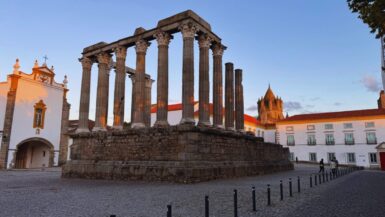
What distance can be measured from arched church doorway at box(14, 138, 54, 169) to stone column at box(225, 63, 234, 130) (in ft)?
79.3

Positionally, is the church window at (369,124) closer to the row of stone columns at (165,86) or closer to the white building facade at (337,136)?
the white building facade at (337,136)

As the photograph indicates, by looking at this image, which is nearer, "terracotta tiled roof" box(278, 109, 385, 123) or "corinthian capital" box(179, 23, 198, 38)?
"corinthian capital" box(179, 23, 198, 38)

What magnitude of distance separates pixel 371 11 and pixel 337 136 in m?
42.9

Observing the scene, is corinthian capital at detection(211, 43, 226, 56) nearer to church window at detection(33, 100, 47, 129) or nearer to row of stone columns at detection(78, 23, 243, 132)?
row of stone columns at detection(78, 23, 243, 132)

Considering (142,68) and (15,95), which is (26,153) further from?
(142,68)

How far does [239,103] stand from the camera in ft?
72.5

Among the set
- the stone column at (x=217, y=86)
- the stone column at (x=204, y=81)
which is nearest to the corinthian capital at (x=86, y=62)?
the stone column at (x=204, y=81)

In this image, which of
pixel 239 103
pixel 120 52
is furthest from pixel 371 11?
pixel 120 52

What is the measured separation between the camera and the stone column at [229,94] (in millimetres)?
20436

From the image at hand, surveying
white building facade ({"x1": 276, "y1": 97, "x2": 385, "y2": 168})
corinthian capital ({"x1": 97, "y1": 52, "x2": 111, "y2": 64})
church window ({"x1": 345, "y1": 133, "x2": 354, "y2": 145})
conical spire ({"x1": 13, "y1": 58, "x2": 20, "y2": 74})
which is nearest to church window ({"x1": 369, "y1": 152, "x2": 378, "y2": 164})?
white building facade ({"x1": 276, "y1": 97, "x2": 385, "y2": 168})

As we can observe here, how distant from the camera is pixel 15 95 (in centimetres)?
3148

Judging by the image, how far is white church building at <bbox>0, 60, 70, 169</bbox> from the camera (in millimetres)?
30781

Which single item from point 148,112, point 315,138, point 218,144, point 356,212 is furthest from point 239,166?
point 315,138

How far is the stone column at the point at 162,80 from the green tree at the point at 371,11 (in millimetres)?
10493
